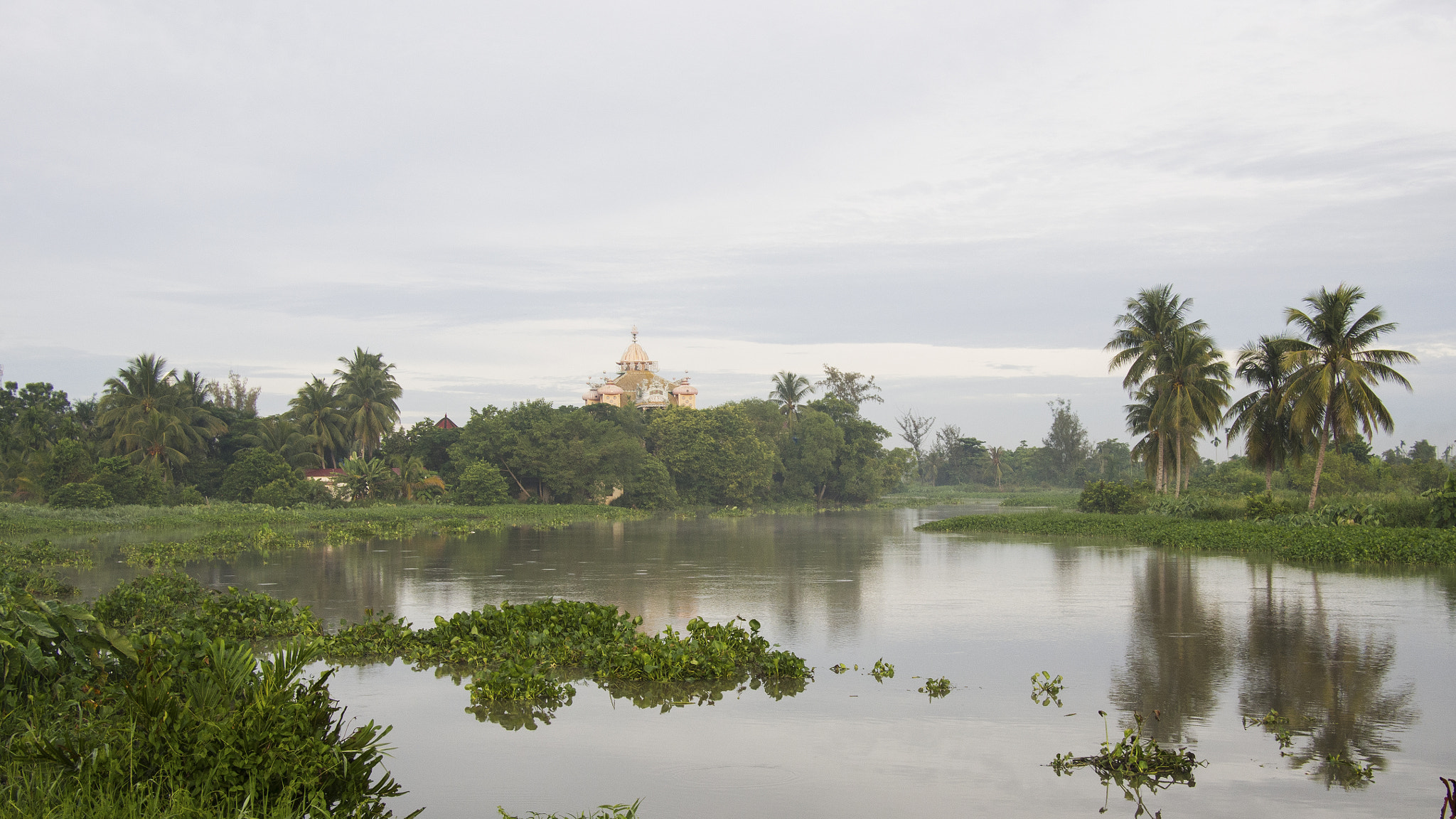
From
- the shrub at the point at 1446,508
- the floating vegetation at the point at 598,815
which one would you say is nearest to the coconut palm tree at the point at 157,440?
the floating vegetation at the point at 598,815

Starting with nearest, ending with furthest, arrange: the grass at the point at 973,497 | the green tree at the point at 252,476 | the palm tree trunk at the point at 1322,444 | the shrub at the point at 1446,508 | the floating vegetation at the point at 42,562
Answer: the floating vegetation at the point at 42,562 → the shrub at the point at 1446,508 → the palm tree trunk at the point at 1322,444 → the green tree at the point at 252,476 → the grass at the point at 973,497

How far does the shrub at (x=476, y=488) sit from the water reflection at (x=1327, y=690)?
41105 millimetres

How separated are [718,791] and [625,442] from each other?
164 feet

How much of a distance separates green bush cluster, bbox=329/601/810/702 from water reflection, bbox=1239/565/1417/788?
4.41m

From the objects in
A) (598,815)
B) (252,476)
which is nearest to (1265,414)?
(598,815)

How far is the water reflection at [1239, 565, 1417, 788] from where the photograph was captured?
6.93 metres

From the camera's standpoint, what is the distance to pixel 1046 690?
8984 millimetres

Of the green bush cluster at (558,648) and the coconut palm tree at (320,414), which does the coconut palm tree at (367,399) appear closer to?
the coconut palm tree at (320,414)

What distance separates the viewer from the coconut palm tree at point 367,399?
2163 inches

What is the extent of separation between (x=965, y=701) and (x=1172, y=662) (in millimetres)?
3006

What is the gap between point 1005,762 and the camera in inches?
274

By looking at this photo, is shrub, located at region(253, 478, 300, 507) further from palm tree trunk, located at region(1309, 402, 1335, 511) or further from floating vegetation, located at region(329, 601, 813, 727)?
palm tree trunk, located at region(1309, 402, 1335, 511)

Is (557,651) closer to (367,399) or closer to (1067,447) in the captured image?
(367,399)

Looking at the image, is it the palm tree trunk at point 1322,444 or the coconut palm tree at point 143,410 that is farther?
the coconut palm tree at point 143,410
